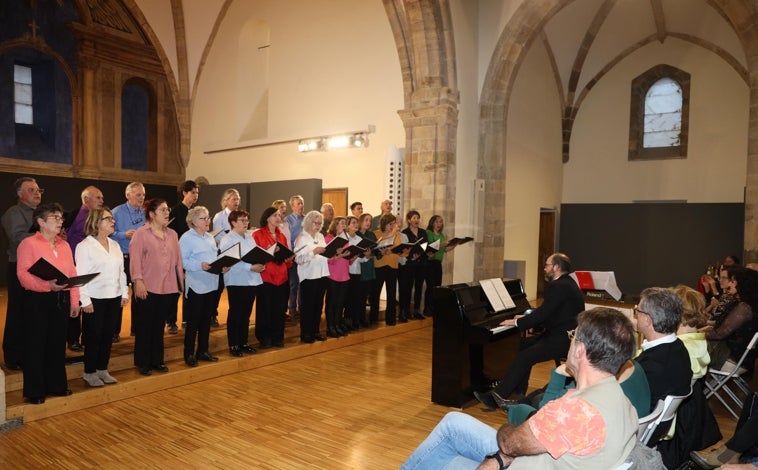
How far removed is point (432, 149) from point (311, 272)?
11.5ft

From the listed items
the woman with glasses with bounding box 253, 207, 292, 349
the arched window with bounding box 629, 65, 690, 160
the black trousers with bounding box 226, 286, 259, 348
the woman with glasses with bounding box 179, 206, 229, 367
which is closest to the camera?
the woman with glasses with bounding box 179, 206, 229, 367

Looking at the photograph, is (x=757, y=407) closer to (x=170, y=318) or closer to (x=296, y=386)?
(x=296, y=386)

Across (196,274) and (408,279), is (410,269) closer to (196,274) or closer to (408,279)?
(408,279)

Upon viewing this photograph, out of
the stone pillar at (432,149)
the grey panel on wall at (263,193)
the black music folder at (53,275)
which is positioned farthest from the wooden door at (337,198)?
the black music folder at (53,275)

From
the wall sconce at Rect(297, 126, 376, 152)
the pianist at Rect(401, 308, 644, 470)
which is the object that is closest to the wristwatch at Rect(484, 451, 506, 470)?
the pianist at Rect(401, 308, 644, 470)

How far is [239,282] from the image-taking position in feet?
17.1

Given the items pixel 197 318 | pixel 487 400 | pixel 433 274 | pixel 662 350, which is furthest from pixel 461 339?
pixel 433 274

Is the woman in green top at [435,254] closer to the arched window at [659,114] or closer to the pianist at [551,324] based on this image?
the pianist at [551,324]

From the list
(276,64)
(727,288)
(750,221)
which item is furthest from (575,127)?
(727,288)

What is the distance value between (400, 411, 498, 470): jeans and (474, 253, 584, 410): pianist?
5.48 ft

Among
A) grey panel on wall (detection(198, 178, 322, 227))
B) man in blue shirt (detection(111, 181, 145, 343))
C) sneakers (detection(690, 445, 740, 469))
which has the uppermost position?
grey panel on wall (detection(198, 178, 322, 227))

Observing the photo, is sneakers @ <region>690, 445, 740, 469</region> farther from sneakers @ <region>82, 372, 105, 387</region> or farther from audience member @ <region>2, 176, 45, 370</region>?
audience member @ <region>2, 176, 45, 370</region>

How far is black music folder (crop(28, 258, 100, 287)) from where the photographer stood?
3.51 metres

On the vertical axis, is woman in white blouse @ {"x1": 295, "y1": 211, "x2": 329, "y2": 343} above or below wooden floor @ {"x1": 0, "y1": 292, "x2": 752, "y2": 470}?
above
